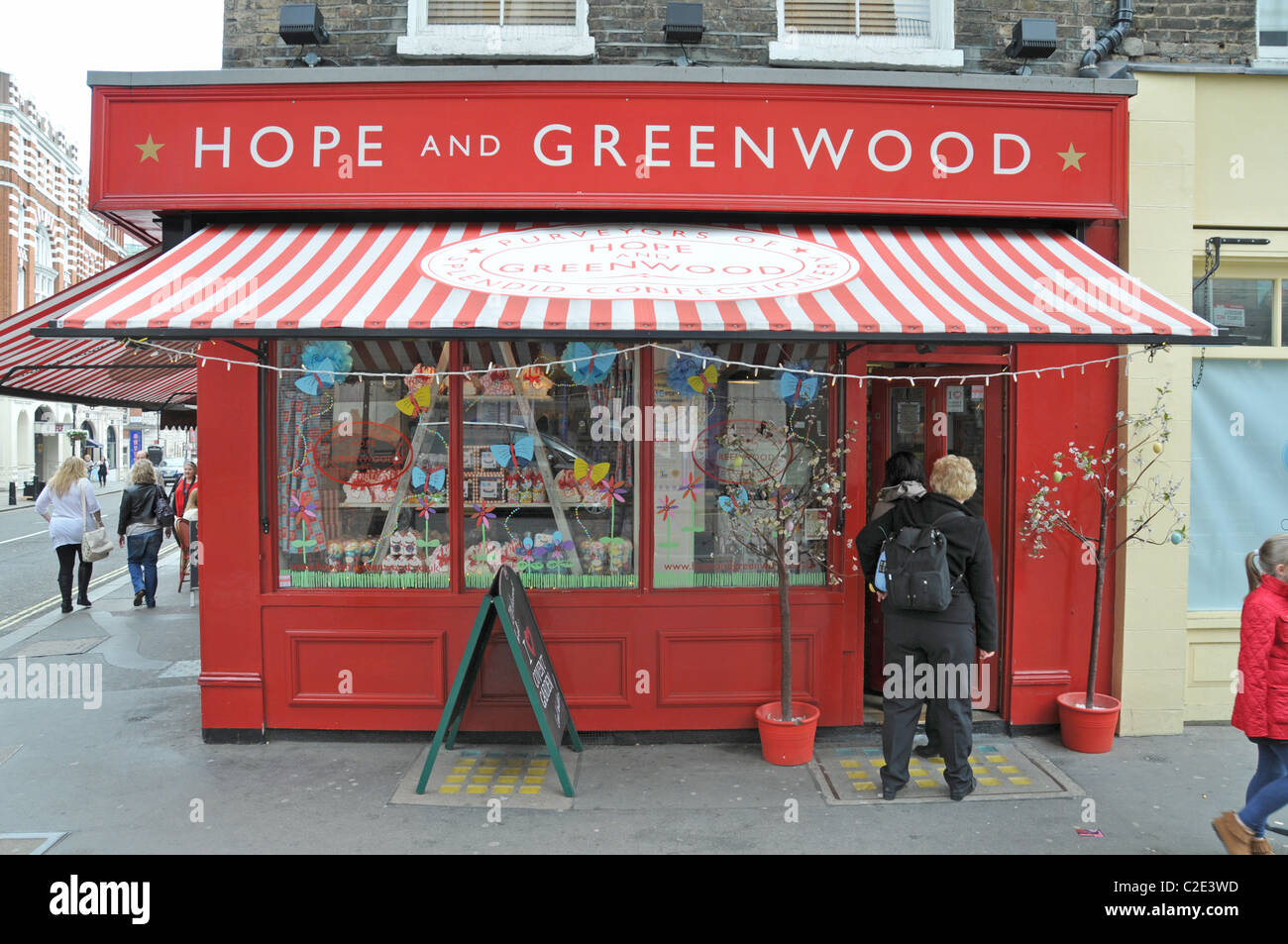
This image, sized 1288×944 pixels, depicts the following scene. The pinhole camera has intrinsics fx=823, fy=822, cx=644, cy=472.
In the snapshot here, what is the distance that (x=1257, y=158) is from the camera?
5918mm

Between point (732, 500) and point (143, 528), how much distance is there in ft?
26.7

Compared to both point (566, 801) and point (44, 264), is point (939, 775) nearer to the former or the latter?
point (566, 801)

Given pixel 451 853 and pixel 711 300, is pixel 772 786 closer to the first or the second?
pixel 451 853

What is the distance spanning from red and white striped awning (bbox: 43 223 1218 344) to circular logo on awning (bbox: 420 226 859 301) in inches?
0.6

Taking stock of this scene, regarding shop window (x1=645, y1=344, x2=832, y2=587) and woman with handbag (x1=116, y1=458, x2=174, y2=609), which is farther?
woman with handbag (x1=116, y1=458, x2=174, y2=609)

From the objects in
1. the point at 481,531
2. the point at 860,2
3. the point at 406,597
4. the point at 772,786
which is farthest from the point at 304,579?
the point at 860,2

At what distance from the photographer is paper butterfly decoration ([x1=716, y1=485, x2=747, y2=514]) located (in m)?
5.60

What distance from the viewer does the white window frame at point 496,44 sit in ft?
18.8

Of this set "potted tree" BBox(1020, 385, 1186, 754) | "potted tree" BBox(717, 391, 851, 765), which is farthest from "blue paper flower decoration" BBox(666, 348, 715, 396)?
"potted tree" BBox(1020, 385, 1186, 754)
